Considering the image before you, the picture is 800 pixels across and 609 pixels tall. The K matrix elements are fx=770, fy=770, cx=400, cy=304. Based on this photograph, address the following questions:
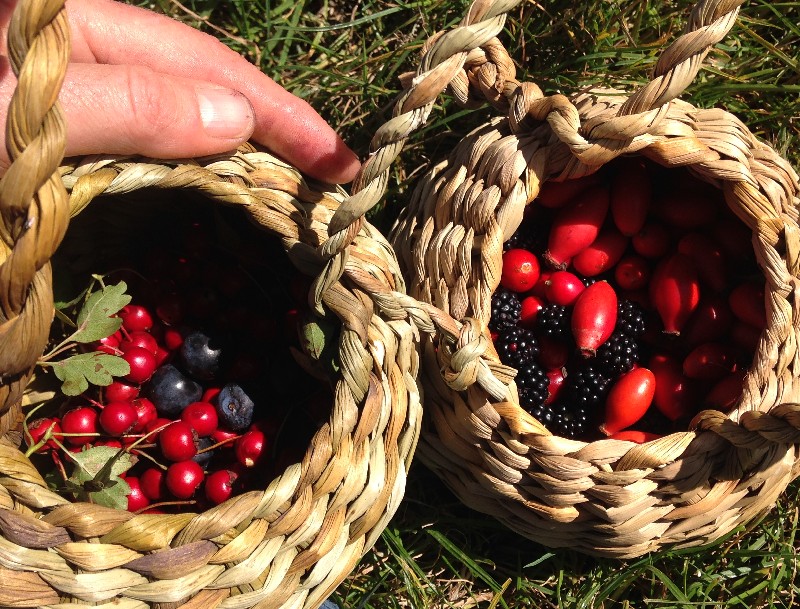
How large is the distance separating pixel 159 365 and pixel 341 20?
1.22 metres

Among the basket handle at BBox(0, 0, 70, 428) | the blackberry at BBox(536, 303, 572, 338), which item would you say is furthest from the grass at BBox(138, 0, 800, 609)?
the basket handle at BBox(0, 0, 70, 428)

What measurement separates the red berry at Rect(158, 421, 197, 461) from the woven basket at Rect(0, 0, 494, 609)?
1.09 feet

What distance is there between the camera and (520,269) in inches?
73.1

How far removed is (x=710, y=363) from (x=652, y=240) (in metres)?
0.33

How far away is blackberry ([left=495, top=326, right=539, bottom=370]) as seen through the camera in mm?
1797

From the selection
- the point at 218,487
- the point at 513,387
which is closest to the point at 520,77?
the point at 513,387

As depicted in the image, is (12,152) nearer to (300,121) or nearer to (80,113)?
(80,113)

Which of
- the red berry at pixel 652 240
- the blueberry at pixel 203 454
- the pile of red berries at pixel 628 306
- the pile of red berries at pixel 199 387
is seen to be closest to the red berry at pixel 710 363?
the pile of red berries at pixel 628 306

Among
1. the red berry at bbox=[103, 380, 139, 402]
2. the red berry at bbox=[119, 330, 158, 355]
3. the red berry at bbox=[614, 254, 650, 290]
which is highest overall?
the red berry at bbox=[614, 254, 650, 290]

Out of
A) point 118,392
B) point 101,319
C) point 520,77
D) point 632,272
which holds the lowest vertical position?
point 118,392

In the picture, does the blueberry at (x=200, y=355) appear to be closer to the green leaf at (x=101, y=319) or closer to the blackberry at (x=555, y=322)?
the green leaf at (x=101, y=319)

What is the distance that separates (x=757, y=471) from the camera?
5.32 ft

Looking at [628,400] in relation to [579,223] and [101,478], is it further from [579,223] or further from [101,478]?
[101,478]

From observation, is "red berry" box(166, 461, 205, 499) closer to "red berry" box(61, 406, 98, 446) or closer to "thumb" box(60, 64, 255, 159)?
"red berry" box(61, 406, 98, 446)
